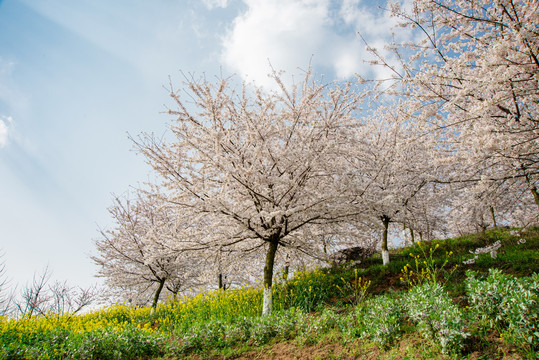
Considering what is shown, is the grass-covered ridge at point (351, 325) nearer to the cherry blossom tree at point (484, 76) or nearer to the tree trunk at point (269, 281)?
the tree trunk at point (269, 281)

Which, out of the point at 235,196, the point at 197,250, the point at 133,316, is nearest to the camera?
the point at 235,196

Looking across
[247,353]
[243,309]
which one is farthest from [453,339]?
[243,309]

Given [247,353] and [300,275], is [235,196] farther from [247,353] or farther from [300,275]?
[300,275]

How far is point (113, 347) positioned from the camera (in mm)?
5371

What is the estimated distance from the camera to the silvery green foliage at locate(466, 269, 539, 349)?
286 cm

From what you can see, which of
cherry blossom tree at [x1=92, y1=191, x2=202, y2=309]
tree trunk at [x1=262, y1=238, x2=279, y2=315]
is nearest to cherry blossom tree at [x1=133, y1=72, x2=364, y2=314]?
tree trunk at [x1=262, y1=238, x2=279, y2=315]

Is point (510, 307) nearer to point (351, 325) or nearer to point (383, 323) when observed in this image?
point (383, 323)

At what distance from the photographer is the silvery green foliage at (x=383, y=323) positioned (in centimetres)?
376

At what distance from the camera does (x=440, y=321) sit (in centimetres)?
325

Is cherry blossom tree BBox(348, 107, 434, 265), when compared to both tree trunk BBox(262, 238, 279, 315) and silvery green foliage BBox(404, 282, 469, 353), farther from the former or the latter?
silvery green foliage BBox(404, 282, 469, 353)

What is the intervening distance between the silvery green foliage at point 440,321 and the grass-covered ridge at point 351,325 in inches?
0.4

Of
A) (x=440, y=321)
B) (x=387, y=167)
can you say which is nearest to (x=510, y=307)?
(x=440, y=321)

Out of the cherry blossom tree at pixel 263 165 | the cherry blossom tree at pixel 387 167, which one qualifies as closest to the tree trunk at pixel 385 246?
the cherry blossom tree at pixel 387 167

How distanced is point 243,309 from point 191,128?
4.77 meters
